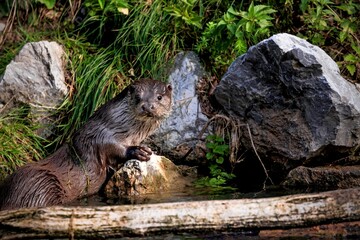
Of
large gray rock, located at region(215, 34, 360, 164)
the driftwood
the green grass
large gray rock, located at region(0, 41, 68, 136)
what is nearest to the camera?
the driftwood

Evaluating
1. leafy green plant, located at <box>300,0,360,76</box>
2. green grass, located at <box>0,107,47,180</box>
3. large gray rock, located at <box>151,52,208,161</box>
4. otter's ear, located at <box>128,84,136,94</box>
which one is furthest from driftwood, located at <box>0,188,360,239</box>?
leafy green plant, located at <box>300,0,360,76</box>

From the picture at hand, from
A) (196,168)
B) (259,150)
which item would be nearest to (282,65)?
(259,150)

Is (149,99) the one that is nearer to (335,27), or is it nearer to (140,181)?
(140,181)

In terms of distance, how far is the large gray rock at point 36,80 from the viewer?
6.47 meters

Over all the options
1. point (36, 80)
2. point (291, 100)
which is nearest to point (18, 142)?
point (36, 80)

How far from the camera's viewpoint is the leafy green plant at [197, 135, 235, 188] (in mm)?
5742

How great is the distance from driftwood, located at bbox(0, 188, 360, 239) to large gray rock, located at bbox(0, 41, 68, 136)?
3.10 meters

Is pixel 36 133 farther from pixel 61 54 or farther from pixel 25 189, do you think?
pixel 25 189

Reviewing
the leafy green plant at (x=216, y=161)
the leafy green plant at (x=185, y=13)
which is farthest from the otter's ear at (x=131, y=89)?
the leafy green plant at (x=185, y=13)

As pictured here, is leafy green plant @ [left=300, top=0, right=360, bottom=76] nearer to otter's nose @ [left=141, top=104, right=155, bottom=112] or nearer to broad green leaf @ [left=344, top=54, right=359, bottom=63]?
broad green leaf @ [left=344, top=54, right=359, bottom=63]

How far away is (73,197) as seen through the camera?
5430 mm

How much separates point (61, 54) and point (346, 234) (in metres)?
3.72

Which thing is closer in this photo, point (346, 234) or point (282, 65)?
point (346, 234)

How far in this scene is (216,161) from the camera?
5.94m
